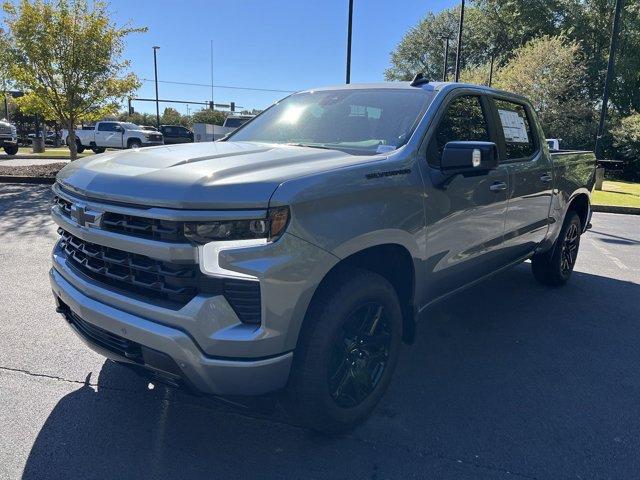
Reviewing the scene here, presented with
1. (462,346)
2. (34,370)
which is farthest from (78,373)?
(462,346)

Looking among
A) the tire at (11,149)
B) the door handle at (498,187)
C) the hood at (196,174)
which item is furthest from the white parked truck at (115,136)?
the hood at (196,174)

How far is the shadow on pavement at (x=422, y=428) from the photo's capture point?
8.41 ft

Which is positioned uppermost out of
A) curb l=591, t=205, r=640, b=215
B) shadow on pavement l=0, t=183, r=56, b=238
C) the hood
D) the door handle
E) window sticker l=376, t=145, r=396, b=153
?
window sticker l=376, t=145, r=396, b=153

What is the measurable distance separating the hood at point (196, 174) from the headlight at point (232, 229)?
0.22ft

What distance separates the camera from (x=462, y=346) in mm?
4055

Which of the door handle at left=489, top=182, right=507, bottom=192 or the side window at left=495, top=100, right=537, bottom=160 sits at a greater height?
the side window at left=495, top=100, right=537, bottom=160

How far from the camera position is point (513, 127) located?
14.4 feet

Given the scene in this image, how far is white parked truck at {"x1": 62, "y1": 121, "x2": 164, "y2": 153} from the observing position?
2964 centimetres

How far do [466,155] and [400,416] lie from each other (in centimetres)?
155

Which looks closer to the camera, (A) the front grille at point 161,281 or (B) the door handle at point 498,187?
(A) the front grille at point 161,281

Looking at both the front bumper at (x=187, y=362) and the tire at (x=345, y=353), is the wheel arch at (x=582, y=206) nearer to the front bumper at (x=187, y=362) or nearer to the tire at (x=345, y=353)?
the tire at (x=345, y=353)

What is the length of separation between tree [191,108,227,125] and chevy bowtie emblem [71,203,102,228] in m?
69.4

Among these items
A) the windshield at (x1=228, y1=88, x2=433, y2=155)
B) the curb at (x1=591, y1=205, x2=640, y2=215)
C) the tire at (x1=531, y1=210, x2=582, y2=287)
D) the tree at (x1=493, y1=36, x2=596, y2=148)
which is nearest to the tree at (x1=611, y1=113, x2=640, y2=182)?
the tree at (x1=493, y1=36, x2=596, y2=148)

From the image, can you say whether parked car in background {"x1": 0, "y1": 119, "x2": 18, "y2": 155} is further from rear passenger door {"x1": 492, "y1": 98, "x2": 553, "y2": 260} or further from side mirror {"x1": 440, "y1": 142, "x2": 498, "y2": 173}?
side mirror {"x1": 440, "y1": 142, "x2": 498, "y2": 173}
